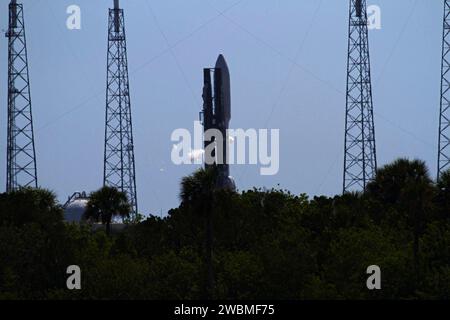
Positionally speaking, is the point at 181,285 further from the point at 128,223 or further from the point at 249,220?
the point at 128,223

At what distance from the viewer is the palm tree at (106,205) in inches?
4311

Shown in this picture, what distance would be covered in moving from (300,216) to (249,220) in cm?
569

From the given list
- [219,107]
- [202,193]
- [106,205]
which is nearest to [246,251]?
[202,193]

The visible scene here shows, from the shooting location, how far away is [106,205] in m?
110


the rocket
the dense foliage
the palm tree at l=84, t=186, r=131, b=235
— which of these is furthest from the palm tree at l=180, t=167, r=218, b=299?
the rocket

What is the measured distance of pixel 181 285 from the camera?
82375 mm

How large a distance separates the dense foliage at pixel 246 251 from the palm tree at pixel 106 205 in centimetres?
640

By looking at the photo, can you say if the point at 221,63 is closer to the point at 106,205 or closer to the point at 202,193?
the point at 106,205

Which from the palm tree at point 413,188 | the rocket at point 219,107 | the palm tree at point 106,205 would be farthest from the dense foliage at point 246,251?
the rocket at point 219,107

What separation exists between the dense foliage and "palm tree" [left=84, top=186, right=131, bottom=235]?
6.40m
